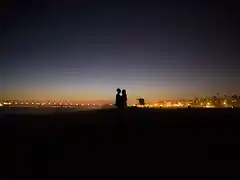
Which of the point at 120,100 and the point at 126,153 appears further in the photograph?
the point at 120,100

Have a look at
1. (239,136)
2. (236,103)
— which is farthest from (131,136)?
(236,103)

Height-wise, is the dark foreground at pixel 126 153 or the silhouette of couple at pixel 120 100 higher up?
the silhouette of couple at pixel 120 100

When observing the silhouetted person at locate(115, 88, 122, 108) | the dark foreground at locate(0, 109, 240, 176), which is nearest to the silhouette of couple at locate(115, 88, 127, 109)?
the silhouetted person at locate(115, 88, 122, 108)

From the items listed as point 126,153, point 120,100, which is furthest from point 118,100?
point 126,153

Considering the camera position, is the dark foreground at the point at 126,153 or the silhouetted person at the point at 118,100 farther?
the silhouetted person at the point at 118,100

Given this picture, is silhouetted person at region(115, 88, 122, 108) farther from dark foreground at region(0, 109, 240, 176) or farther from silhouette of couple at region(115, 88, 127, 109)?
dark foreground at region(0, 109, 240, 176)

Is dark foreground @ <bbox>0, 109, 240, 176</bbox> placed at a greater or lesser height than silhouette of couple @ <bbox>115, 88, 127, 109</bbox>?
lesser

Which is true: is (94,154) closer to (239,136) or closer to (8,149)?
(8,149)

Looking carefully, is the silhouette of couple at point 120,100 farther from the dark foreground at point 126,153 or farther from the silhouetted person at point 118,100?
the dark foreground at point 126,153

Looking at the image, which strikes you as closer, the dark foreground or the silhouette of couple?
the dark foreground

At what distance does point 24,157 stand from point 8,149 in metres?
1.53

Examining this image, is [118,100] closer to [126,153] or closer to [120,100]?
[120,100]

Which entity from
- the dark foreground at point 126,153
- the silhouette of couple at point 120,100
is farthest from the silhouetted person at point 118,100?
the dark foreground at point 126,153

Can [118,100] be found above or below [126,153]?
above
